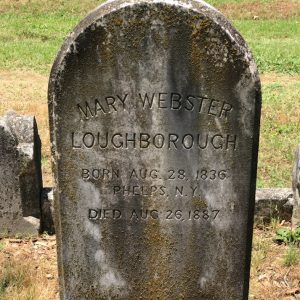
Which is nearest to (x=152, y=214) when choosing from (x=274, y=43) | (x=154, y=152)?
(x=154, y=152)

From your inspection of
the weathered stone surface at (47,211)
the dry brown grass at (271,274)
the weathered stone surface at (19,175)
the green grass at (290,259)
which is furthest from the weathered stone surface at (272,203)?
the weathered stone surface at (19,175)

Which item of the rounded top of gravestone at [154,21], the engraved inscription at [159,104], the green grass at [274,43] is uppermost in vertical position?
the green grass at [274,43]

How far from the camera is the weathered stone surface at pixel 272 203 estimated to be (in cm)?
542

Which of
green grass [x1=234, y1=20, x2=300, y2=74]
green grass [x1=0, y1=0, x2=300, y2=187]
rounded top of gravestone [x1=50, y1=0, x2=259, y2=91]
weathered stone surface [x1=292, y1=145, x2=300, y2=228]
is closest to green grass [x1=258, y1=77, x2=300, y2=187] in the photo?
green grass [x1=0, y1=0, x2=300, y2=187]

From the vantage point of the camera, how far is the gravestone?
290 cm

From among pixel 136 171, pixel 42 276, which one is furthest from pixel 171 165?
pixel 42 276

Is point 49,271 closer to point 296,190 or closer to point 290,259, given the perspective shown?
point 290,259

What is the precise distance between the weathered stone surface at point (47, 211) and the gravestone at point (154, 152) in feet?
6.16

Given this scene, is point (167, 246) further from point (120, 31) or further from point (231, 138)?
point (120, 31)

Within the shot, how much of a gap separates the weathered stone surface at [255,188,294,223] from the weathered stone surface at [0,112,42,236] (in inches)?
80.5

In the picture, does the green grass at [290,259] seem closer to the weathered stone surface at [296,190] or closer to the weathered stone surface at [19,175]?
the weathered stone surface at [296,190]

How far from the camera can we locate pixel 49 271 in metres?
4.84

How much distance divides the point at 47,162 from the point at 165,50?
455 cm

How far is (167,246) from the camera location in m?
3.41
